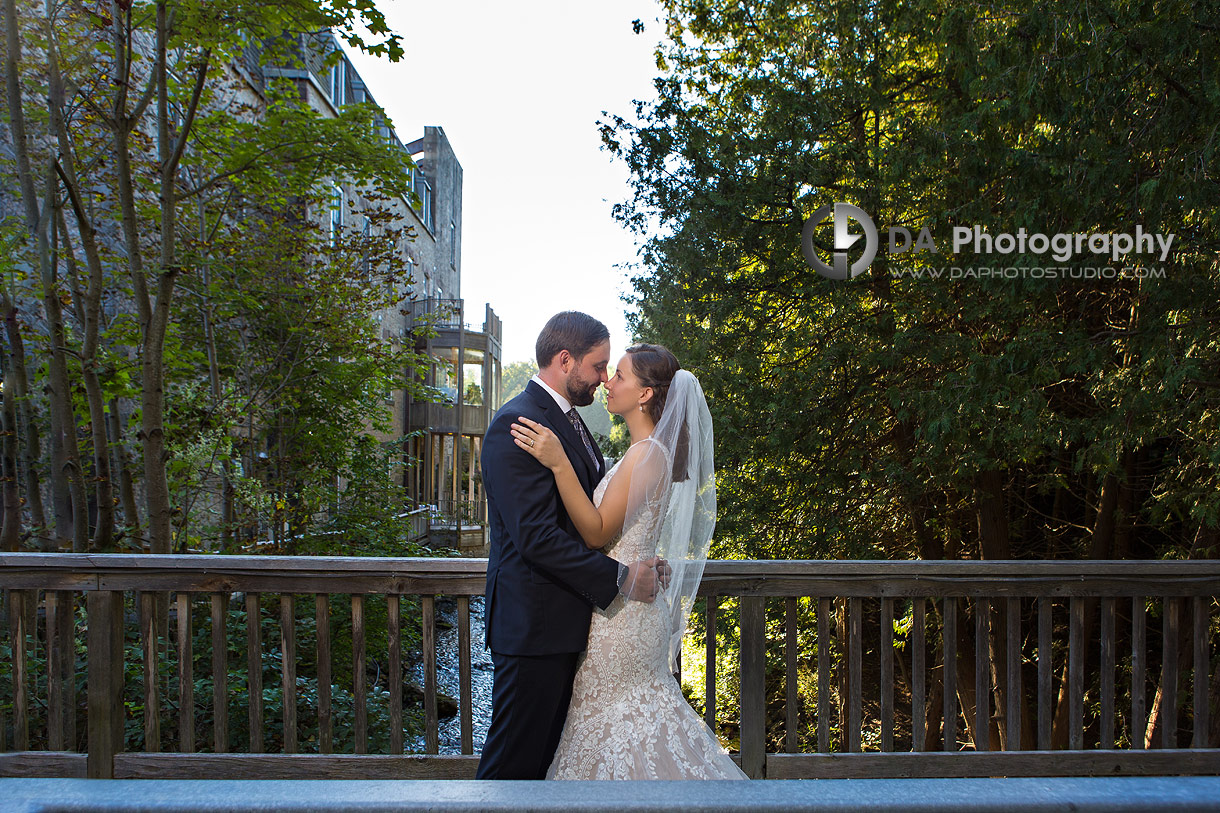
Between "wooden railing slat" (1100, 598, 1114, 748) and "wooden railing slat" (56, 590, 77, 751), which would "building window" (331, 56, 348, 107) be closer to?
"wooden railing slat" (56, 590, 77, 751)

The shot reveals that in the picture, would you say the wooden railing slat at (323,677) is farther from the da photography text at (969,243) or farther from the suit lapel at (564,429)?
the da photography text at (969,243)

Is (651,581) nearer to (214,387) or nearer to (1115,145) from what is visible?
(1115,145)

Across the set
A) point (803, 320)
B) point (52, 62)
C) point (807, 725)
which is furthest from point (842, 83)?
point (807, 725)

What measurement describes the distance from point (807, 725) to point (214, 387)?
311 inches

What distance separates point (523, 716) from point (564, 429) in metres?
0.80

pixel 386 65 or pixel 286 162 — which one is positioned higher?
pixel 386 65

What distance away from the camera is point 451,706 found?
978cm

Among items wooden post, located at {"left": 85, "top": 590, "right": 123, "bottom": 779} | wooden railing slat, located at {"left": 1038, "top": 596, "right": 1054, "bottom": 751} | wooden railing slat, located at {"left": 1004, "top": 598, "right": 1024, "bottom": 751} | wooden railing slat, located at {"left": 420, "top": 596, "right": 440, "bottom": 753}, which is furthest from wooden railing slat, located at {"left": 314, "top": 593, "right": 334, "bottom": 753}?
wooden railing slat, located at {"left": 1038, "top": 596, "right": 1054, "bottom": 751}

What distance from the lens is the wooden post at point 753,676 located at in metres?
3.05

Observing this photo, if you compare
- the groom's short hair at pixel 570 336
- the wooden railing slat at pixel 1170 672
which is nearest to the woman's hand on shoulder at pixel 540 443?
the groom's short hair at pixel 570 336

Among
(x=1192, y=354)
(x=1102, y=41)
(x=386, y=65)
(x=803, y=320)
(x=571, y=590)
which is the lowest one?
(x=571, y=590)

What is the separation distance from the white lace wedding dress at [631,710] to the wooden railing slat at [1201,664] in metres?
1.98

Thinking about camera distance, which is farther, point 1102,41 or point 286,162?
point 286,162

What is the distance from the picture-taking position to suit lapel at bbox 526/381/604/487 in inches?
94.0
